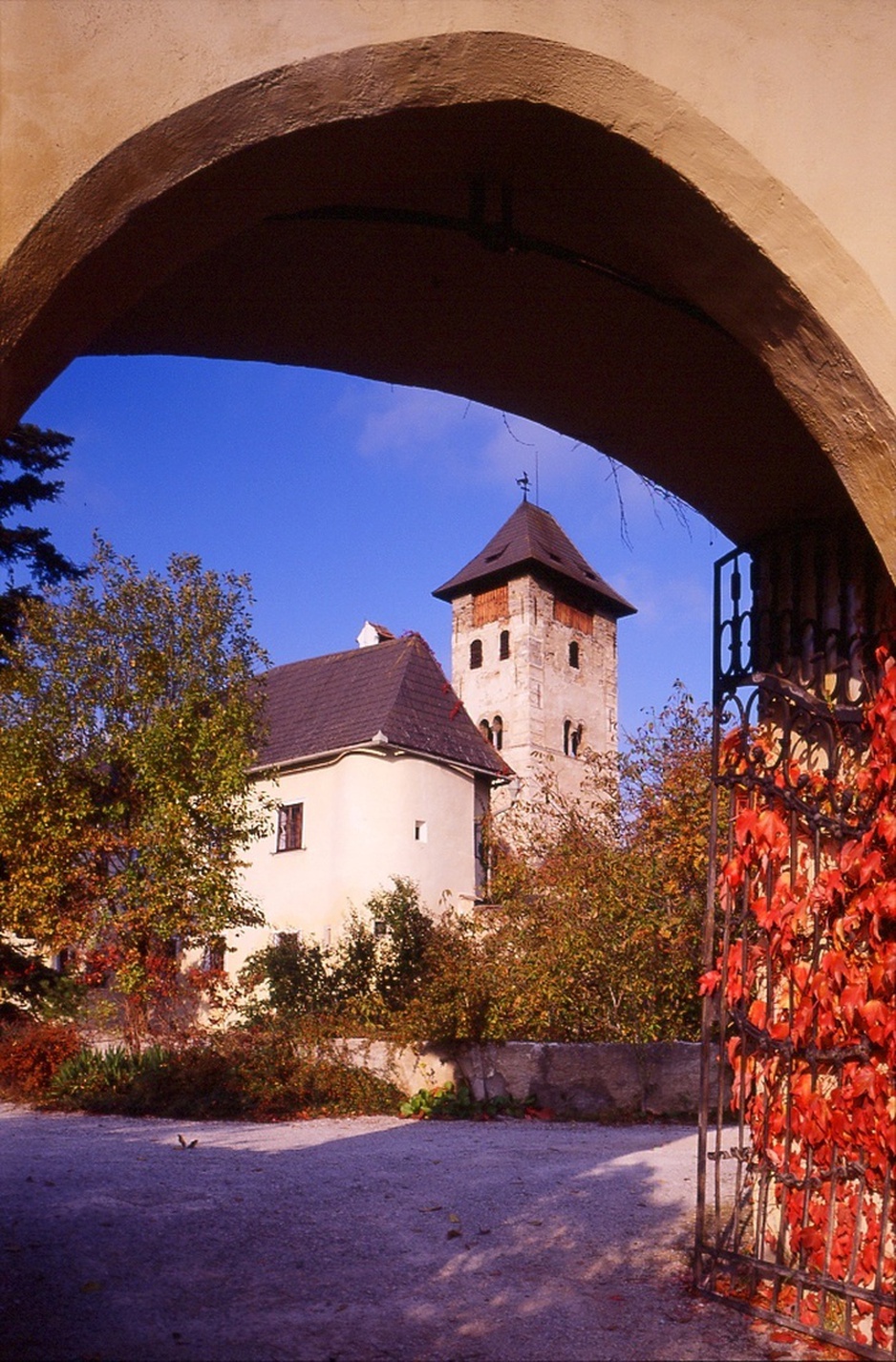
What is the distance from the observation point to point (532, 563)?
38938 millimetres

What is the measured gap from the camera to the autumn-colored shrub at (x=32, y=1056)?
1384 cm

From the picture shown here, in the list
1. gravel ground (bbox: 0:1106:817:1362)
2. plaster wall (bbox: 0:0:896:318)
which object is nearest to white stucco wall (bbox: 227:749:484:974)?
gravel ground (bbox: 0:1106:817:1362)

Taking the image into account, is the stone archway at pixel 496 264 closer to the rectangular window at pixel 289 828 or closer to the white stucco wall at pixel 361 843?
the white stucco wall at pixel 361 843

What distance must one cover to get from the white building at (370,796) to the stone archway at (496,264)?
18906mm

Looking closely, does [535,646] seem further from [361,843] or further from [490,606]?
[361,843]

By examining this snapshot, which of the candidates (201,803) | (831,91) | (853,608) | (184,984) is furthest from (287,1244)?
(184,984)

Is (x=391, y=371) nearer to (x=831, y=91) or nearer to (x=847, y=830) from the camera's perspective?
(x=831, y=91)

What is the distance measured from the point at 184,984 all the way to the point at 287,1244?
11.8 metres

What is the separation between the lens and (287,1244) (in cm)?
538

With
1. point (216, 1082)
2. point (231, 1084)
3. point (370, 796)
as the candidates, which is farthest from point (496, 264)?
point (370, 796)

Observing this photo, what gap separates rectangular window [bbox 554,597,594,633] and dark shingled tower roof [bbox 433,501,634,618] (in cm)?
71

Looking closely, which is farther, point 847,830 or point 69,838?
point 69,838

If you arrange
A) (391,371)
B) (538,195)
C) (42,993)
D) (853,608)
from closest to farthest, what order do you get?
(538,195) < (853,608) < (391,371) < (42,993)

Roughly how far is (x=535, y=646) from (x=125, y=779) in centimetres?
2352
